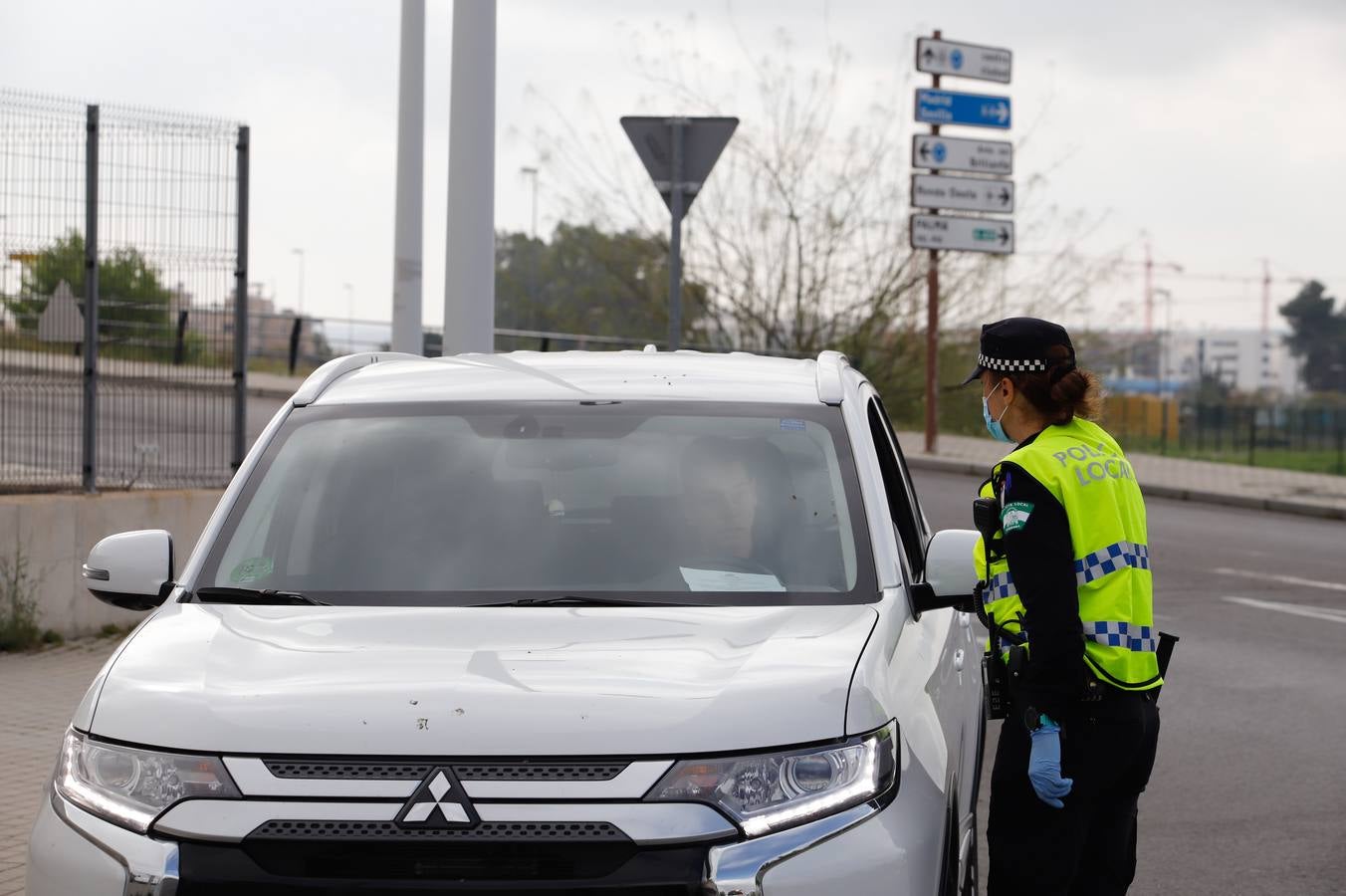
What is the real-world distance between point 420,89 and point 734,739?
9969mm

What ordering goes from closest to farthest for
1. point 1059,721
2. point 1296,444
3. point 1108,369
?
point 1059,721, point 1108,369, point 1296,444

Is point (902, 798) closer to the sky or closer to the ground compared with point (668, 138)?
closer to the ground

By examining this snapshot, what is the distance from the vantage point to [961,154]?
2745 centimetres

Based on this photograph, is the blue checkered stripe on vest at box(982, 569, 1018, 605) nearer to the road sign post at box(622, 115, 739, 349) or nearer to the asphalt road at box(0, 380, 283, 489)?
the road sign post at box(622, 115, 739, 349)

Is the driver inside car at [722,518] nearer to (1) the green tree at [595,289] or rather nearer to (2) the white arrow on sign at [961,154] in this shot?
(1) the green tree at [595,289]

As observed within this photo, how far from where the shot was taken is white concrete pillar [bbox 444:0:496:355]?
37.9 feet

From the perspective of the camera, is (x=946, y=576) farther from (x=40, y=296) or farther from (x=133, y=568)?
(x=40, y=296)

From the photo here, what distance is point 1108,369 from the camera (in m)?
29.3

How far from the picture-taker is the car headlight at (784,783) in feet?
11.4

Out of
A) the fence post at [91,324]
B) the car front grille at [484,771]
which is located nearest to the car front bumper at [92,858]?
the car front grille at [484,771]

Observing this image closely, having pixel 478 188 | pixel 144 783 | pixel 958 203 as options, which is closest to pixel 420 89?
pixel 478 188

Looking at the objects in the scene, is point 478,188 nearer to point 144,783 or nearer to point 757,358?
point 757,358

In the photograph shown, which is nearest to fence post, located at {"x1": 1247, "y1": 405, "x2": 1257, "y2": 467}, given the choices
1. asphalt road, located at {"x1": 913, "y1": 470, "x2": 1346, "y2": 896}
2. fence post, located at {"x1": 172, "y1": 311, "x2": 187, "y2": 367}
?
asphalt road, located at {"x1": 913, "y1": 470, "x2": 1346, "y2": 896}

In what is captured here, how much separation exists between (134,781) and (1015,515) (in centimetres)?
201
